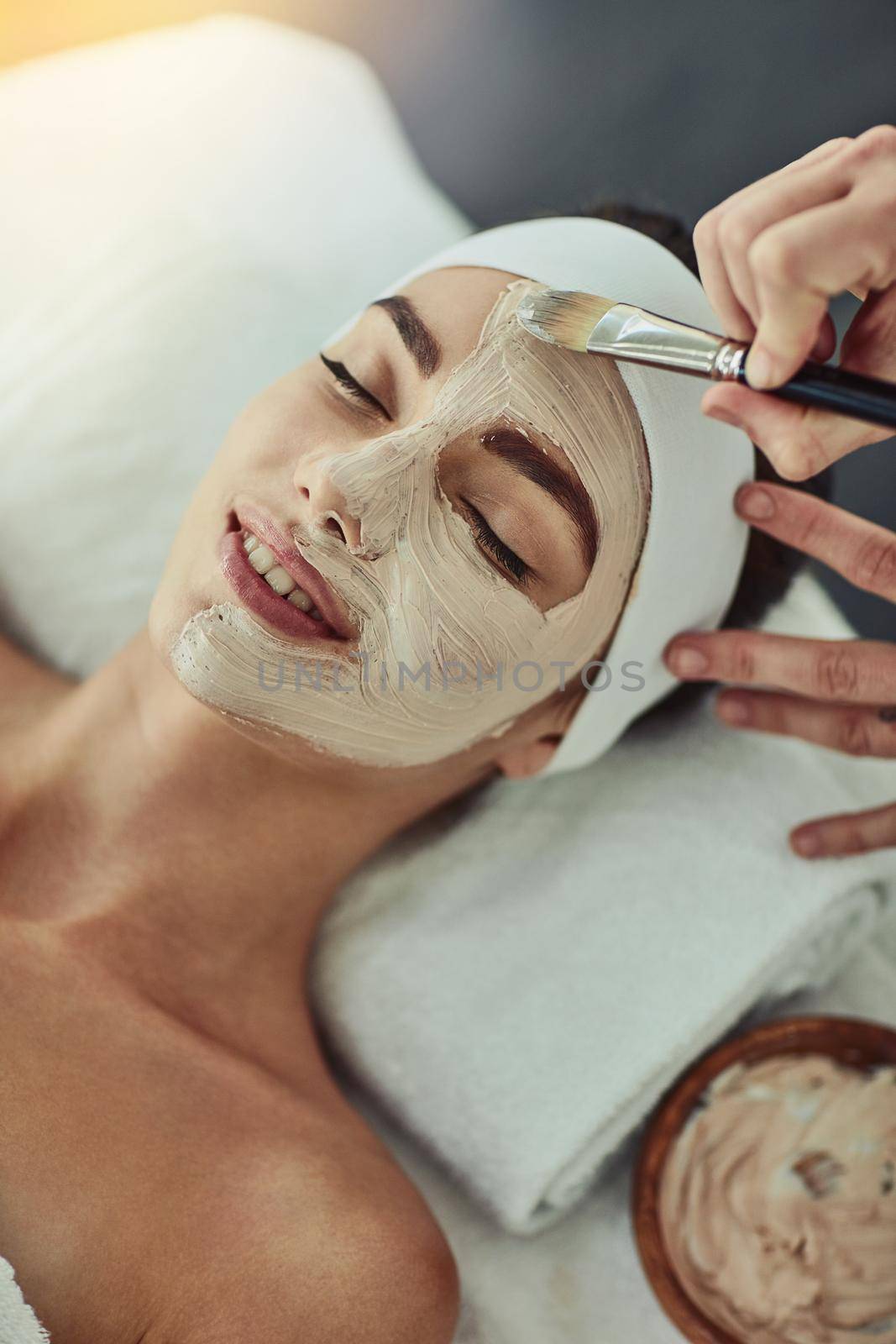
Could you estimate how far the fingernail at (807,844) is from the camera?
4.11ft

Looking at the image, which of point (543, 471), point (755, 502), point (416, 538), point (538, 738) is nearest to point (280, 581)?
point (416, 538)

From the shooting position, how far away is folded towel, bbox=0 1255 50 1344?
2.84ft

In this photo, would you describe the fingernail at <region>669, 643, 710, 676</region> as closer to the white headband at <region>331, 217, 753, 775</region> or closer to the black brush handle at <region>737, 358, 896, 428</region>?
the white headband at <region>331, 217, 753, 775</region>

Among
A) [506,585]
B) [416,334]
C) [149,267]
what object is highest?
[149,267]

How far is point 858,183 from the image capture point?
773 millimetres

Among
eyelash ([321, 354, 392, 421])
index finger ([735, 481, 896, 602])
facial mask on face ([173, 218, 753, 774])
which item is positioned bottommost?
index finger ([735, 481, 896, 602])

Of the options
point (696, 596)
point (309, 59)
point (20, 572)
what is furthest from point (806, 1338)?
point (309, 59)

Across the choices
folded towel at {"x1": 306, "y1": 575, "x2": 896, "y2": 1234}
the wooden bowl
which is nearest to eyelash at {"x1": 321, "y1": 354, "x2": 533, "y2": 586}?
folded towel at {"x1": 306, "y1": 575, "x2": 896, "y2": 1234}

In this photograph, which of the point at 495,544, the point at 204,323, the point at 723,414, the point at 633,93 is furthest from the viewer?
the point at 633,93

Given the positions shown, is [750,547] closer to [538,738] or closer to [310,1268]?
[538,738]

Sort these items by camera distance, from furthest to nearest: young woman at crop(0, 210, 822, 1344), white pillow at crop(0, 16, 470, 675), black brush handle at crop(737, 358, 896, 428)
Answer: white pillow at crop(0, 16, 470, 675) → young woman at crop(0, 210, 822, 1344) → black brush handle at crop(737, 358, 896, 428)

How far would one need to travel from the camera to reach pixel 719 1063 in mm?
1210

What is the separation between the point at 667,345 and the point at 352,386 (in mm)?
351

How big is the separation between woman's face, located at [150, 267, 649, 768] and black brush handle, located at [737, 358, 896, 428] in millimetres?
223
